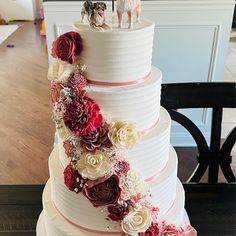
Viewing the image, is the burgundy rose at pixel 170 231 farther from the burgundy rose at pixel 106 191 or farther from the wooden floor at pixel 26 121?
the wooden floor at pixel 26 121

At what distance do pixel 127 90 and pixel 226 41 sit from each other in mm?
1942

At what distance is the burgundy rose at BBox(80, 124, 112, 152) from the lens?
2.64 feet

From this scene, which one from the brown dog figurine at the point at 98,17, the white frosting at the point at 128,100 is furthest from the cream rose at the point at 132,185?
the brown dog figurine at the point at 98,17

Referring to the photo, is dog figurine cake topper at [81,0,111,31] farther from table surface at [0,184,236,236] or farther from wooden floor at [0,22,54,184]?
wooden floor at [0,22,54,184]

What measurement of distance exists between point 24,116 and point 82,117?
260 cm

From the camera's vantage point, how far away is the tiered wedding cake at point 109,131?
807 mm

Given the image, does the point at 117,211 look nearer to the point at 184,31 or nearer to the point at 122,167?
the point at 122,167

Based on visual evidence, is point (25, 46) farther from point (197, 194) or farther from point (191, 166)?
point (197, 194)

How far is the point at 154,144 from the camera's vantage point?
35.8 inches

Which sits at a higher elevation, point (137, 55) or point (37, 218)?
point (137, 55)

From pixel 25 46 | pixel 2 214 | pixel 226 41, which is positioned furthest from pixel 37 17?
pixel 2 214

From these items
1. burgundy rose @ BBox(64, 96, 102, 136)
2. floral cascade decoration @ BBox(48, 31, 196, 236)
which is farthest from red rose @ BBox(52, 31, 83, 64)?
burgundy rose @ BBox(64, 96, 102, 136)

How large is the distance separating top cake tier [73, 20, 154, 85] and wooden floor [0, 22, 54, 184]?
1712 mm

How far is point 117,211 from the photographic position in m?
0.85
